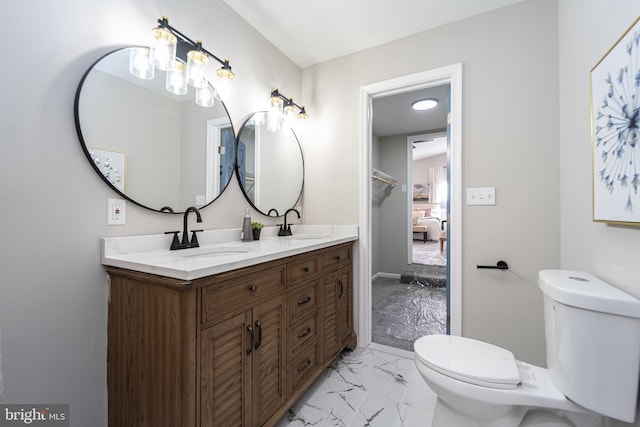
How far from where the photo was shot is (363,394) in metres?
1.58

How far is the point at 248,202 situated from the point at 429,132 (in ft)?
11.2

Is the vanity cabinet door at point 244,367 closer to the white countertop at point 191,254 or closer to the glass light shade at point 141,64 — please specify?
the white countertop at point 191,254

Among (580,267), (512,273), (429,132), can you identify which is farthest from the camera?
(429,132)

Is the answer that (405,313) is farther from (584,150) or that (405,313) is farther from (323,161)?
(584,150)

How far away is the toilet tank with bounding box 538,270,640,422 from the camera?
2.70 feet

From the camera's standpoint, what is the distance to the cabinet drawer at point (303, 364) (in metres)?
1.41

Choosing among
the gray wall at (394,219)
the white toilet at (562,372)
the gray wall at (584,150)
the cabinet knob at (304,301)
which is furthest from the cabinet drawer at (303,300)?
the gray wall at (394,219)

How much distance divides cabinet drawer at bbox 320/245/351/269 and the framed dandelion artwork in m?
1.31

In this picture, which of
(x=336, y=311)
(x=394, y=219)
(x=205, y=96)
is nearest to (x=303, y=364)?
(x=336, y=311)

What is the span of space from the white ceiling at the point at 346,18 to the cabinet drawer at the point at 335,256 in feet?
5.40

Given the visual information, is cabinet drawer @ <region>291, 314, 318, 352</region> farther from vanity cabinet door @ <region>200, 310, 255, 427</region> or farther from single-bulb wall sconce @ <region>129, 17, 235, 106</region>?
single-bulb wall sconce @ <region>129, 17, 235, 106</region>

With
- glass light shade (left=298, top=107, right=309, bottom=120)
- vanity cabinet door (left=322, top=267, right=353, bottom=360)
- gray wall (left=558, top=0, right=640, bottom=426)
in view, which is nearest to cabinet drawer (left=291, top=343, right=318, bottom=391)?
vanity cabinet door (left=322, top=267, right=353, bottom=360)

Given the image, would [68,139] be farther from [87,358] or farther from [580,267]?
[580,267]

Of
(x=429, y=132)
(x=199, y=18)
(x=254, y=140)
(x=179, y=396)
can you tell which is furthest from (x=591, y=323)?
(x=429, y=132)
